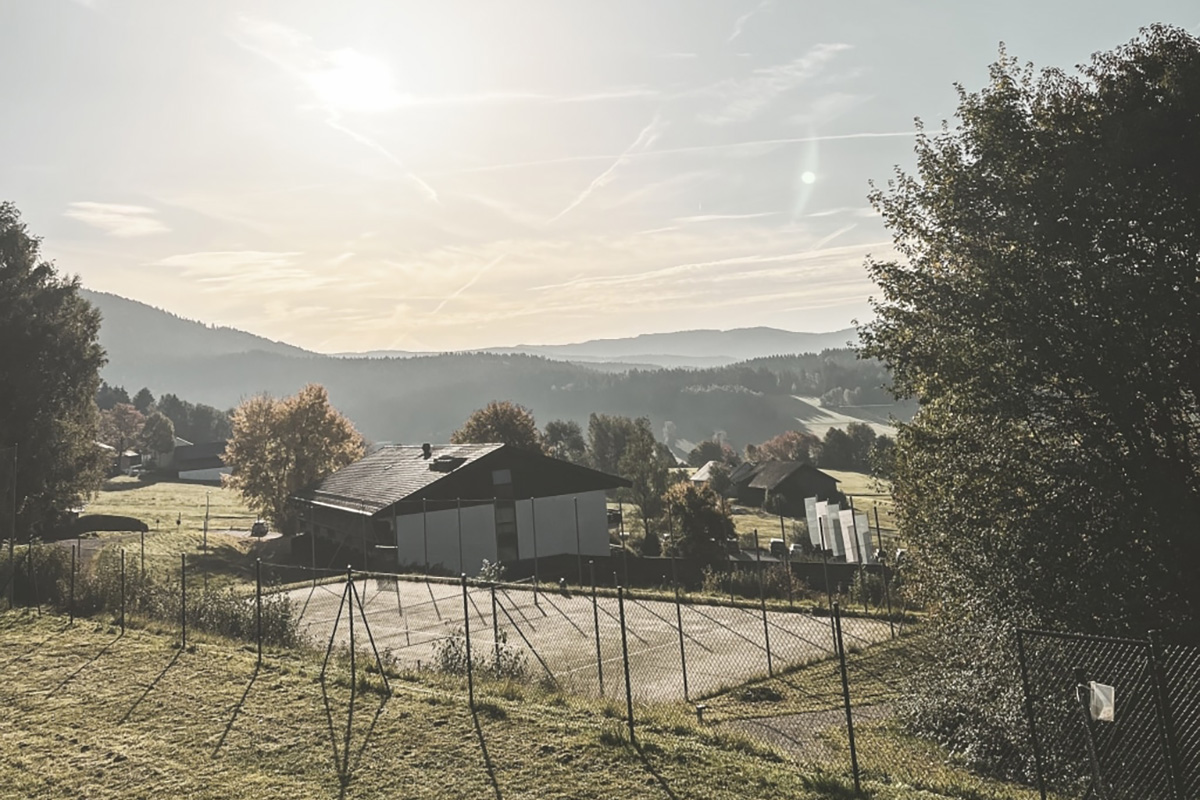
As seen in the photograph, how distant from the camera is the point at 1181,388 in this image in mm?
12750

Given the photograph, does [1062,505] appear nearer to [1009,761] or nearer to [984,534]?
[984,534]

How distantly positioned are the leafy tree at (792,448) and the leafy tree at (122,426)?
4016 inches

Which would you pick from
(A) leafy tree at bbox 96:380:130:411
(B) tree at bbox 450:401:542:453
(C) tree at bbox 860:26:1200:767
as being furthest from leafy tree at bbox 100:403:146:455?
(C) tree at bbox 860:26:1200:767

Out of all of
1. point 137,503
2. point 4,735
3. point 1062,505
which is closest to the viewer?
point 4,735

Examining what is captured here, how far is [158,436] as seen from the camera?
115 meters

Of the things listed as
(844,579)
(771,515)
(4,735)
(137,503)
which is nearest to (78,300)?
(137,503)

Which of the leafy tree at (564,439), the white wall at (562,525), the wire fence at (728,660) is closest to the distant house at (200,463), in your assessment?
the leafy tree at (564,439)

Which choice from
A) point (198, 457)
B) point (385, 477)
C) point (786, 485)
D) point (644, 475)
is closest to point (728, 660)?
point (385, 477)

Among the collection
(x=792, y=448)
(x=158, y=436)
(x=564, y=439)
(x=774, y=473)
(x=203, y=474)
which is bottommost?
(x=774, y=473)

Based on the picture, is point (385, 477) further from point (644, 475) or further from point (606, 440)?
point (606, 440)

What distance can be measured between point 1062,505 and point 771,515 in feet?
223

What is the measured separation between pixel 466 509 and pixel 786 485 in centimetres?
5069

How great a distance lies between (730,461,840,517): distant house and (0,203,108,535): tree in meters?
60.0

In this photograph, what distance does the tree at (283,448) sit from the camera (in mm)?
56656
